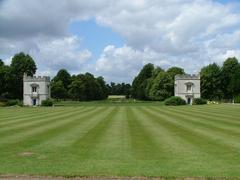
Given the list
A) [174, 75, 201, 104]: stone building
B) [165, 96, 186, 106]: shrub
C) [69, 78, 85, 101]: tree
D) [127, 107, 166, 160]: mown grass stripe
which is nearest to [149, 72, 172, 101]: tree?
[174, 75, 201, 104]: stone building

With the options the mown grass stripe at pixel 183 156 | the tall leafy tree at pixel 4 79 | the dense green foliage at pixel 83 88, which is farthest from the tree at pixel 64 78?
the mown grass stripe at pixel 183 156

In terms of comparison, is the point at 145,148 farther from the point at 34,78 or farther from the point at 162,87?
the point at 162,87

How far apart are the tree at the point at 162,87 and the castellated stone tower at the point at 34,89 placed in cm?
3709

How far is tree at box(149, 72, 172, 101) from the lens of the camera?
157625 millimetres

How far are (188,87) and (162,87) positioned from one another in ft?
45.9

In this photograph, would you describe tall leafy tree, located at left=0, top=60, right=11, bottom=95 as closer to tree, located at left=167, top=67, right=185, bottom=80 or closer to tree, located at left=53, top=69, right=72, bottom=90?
tree, located at left=53, top=69, right=72, bottom=90

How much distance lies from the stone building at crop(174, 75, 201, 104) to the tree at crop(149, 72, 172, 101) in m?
11.2

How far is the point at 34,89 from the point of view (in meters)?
143

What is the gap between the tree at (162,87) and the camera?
517ft

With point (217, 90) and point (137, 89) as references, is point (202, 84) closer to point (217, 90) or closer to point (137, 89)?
point (217, 90)

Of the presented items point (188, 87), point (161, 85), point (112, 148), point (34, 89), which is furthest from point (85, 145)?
point (161, 85)

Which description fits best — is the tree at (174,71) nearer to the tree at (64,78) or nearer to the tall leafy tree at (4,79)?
the tree at (64,78)

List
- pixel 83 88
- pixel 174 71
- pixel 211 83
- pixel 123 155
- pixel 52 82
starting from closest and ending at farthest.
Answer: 1. pixel 123 155
2. pixel 211 83
3. pixel 174 71
4. pixel 52 82
5. pixel 83 88

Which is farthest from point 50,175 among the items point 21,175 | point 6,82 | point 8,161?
point 6,82
